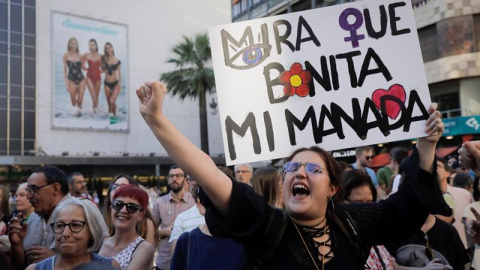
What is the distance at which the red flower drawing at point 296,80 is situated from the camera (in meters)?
2.88

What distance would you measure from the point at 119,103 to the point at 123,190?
122 feet

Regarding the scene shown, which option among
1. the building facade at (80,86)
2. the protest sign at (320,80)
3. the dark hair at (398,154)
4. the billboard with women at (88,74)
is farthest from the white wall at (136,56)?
the protest sign at (320,80)

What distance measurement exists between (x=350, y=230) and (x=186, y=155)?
0.87m

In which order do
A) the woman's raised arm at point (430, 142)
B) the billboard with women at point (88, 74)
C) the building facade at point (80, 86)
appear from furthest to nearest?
the billboard with women at point (88, 74)
the building facade at point (80, 86)
the woman's raised arm at point (430, 142)

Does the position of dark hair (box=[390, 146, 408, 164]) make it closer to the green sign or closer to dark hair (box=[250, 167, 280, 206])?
dark hair (box=[250, 167, 280, 206])

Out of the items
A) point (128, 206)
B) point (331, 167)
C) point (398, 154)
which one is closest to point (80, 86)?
point (398, 154)

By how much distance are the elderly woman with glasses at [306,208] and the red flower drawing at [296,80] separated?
657 millimetres

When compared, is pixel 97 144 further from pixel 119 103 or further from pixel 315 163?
pixel 315 163

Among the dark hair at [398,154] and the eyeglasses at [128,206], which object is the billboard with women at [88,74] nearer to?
the dark hair at [398,154]

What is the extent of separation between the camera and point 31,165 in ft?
110

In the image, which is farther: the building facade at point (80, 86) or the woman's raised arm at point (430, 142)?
the building facade at point (80, 86)

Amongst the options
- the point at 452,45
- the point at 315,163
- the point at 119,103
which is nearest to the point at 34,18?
the point at 119,103

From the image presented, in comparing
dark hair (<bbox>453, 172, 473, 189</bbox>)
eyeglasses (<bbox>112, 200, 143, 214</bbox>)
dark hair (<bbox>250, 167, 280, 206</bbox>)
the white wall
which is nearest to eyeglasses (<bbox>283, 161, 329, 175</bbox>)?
eyeglasses (<bbox>112, 200, 143, 214</bbox>)

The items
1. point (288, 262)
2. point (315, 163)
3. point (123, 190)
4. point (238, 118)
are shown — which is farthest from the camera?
point (123, 190)
